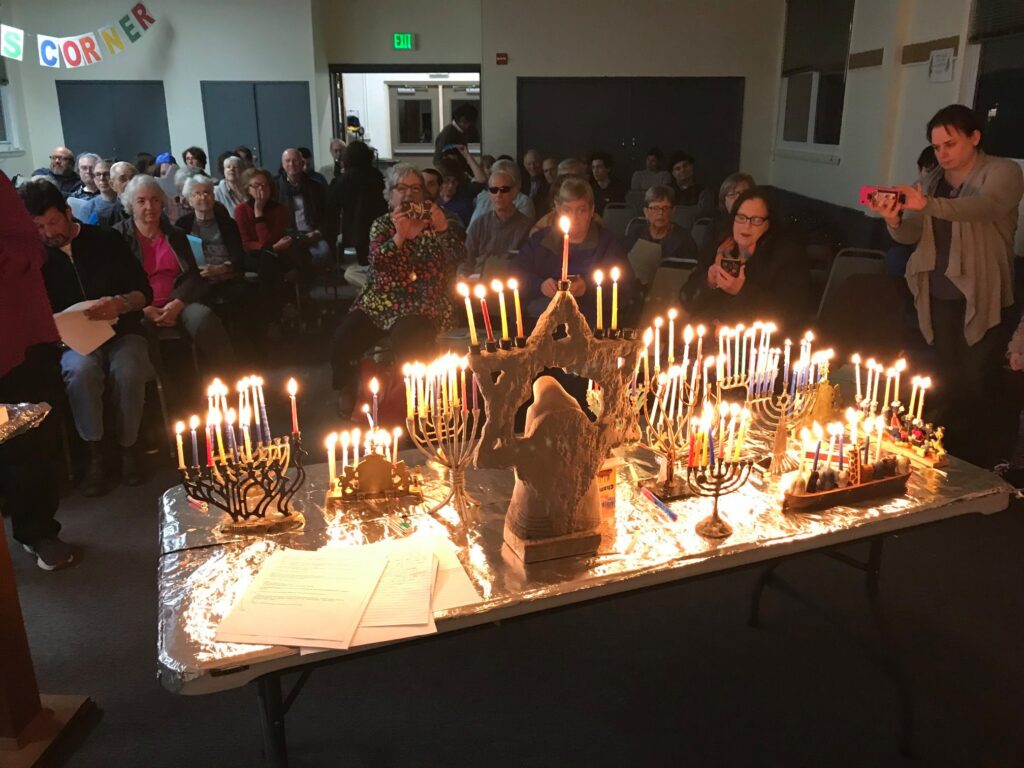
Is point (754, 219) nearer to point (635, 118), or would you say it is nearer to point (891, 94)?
point (891, 94)

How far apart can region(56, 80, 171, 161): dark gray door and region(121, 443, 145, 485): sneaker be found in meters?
7.00

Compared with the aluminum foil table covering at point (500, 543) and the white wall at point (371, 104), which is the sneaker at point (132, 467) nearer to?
the aluminum foil table covering at point (500, 543)

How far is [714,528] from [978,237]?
7.61ft

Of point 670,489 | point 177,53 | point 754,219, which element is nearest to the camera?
point 670,489

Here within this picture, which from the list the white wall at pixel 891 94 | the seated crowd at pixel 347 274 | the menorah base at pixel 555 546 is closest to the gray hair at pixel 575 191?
the seated crowd at pixel 347 274

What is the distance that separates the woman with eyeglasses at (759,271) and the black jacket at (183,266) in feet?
9.02

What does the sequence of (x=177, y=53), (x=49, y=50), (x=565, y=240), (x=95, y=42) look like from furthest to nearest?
(x=177, y=53) → (x=95, y=42) → (x=49, y=50) → (x=565, y=240)

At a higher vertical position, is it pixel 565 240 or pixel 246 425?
pixel 565 240

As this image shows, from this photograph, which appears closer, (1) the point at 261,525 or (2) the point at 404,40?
(1) the point at 261,525

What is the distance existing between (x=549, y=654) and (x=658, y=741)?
470mm

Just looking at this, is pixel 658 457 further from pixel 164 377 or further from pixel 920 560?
pixel 164 377

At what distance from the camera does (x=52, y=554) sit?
3016mm

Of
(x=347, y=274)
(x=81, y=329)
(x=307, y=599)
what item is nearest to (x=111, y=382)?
(x=81, y=329)

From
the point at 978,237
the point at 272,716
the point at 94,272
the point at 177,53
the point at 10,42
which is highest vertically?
the point at 177,53
